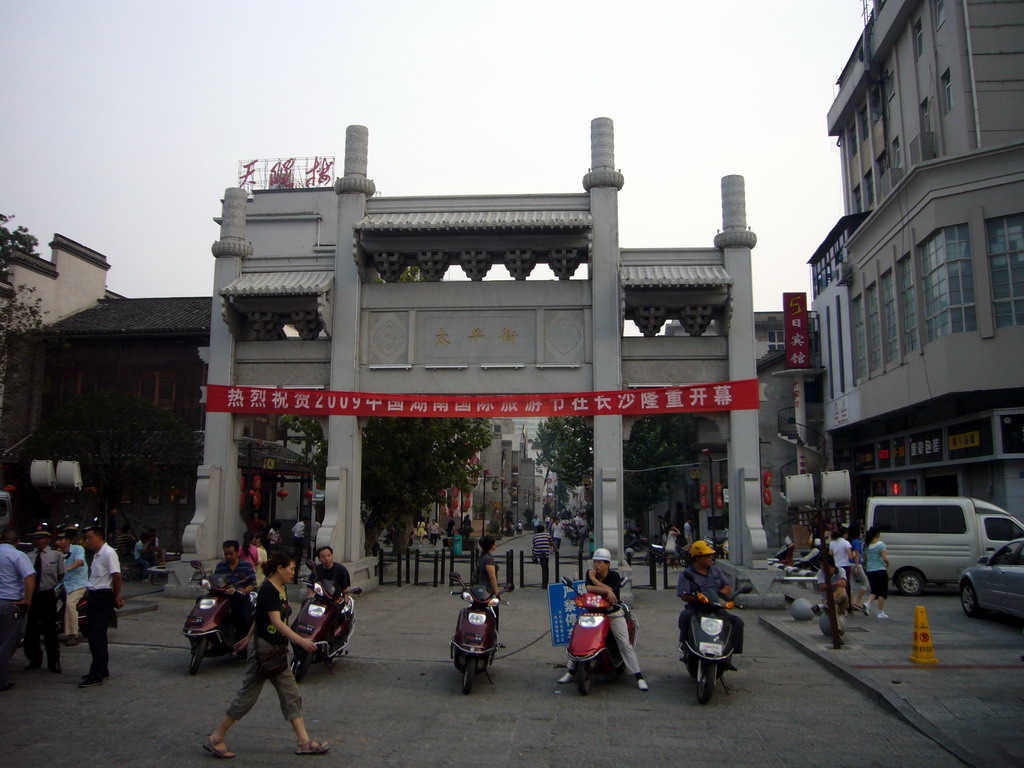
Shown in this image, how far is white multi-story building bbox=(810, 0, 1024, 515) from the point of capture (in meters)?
20.0

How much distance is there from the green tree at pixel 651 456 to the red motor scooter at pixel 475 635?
2837 centimetres

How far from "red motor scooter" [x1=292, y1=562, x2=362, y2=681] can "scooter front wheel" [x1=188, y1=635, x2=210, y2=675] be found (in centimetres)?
109

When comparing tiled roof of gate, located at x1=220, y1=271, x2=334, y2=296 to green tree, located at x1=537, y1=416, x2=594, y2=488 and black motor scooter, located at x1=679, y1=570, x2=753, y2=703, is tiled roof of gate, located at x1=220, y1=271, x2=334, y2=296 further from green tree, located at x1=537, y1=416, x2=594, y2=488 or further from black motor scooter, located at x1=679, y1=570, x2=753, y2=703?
green tree, located at x1=537, y1=416, x2=594, y2=488

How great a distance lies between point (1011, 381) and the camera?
19438mm

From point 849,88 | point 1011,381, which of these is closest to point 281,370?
point 1011,381

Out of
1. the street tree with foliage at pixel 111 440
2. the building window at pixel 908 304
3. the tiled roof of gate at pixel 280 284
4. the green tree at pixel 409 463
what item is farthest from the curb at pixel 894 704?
the street tree with foliage at pixel 111 440

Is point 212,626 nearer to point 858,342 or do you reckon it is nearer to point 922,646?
point 922,646

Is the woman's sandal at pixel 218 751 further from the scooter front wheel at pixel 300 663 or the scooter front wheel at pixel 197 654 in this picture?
the scooter front wheel at pixel 197 654

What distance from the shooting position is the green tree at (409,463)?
21609 mm

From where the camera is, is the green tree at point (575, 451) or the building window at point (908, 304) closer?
the building window at point (908, 304)

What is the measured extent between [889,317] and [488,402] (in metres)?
16.5

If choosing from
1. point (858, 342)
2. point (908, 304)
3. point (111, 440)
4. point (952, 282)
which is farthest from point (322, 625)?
point (858, 342)

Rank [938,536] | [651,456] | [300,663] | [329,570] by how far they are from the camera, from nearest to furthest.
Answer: [300,663] < [329,570] < [938,536] < [651,456]

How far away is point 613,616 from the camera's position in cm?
863
